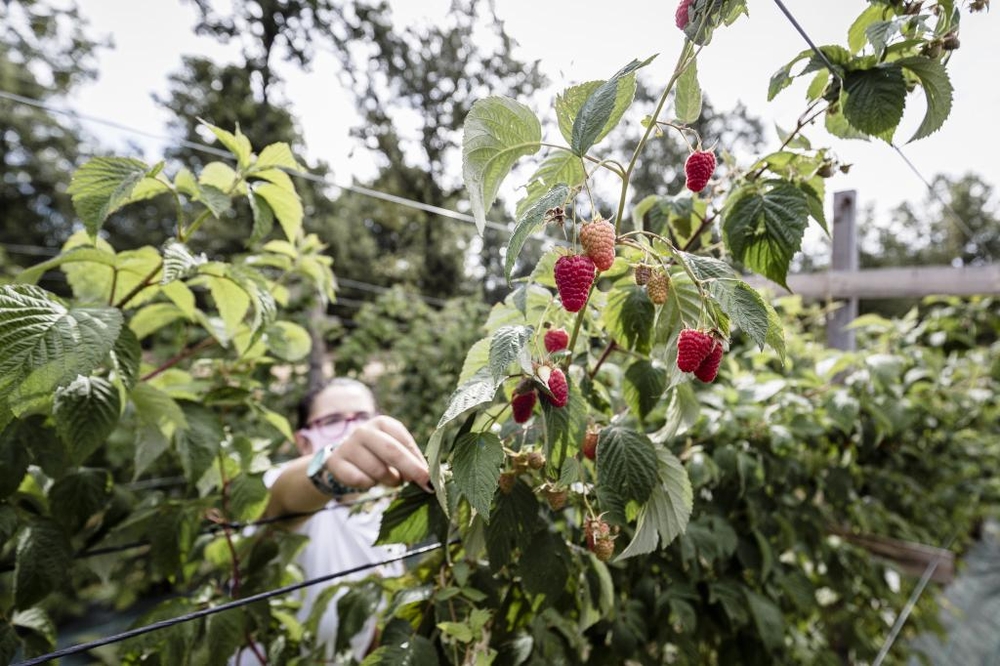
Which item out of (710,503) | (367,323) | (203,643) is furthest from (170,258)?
(367,323)

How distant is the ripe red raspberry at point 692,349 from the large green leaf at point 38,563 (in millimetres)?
633

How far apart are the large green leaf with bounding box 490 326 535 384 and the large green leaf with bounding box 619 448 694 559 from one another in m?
0.18

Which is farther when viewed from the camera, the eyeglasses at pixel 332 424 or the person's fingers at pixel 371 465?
the eyeglasses at pixel 332 424

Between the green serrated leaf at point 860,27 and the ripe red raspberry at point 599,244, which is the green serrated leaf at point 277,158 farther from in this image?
the green serrated leaf at point 860,27

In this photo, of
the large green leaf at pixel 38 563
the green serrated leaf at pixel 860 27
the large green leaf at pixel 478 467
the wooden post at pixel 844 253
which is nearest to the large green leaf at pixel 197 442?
the large green leaf at pixel 38 563

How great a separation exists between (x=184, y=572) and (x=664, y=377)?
2.04 feet

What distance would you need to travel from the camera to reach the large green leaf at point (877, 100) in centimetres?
37

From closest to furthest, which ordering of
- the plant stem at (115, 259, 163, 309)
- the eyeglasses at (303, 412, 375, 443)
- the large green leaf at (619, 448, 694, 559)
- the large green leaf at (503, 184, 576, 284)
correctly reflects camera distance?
1. the large green leaf at (503, 184, 576, 284)
2. the large green leaf at (619, 448, 694, 559)
3. the plant stem at (115, 259, 163, 309)
4. the eyeglasses at (303, 412, 375, 443)

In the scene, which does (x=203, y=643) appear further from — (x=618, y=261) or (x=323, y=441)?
(x=323, y=441)

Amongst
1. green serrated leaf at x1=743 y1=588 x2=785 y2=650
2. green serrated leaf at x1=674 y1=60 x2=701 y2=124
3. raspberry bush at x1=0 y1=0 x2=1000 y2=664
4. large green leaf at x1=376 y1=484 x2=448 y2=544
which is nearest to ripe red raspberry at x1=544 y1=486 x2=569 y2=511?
raspberry bush at x1=0 y1=0 x2=1000 y2=664

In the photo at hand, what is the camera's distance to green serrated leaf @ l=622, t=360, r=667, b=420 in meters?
0.48

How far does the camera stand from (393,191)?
4434 mm

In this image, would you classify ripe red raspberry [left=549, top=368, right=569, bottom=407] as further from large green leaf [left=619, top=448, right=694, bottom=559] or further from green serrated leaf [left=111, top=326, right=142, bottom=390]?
green serrated leaf [left=111, top=326, right=142, bottom=390]

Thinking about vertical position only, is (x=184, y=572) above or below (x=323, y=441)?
above
